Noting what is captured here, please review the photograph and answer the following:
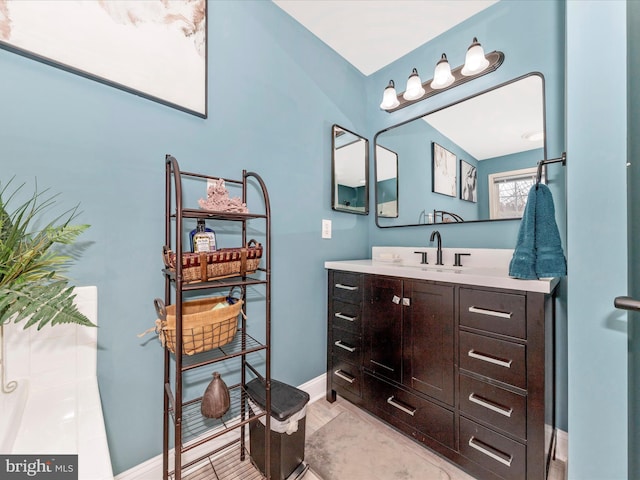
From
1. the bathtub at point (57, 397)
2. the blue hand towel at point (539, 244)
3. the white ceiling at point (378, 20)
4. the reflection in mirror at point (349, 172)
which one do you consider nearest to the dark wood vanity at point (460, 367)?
the blue hand towel at point (539, 244)

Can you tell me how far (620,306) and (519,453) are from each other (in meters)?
0.83

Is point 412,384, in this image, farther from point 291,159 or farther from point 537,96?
point 537,96

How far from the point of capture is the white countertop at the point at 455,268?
1.10m

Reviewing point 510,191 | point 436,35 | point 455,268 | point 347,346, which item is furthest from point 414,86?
point 347,346

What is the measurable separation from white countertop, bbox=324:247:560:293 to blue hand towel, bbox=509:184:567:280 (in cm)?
5

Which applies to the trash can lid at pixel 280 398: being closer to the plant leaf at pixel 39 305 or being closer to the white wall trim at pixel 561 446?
the plant leaf at pixel 39 305

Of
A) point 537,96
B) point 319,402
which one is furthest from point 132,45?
point 319,402

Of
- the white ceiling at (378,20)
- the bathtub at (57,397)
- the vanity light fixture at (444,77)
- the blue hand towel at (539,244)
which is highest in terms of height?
the white ceiling at (378,20)

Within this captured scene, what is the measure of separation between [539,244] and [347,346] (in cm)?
120

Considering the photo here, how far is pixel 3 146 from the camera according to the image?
897 mm

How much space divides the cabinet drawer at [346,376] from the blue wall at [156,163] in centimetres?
13

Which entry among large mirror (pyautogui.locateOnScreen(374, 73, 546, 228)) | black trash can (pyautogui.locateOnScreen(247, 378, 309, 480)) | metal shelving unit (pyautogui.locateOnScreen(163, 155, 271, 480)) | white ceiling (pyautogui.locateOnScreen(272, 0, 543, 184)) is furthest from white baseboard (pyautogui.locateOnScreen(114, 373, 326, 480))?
white ceiling (pyautogui.locateOnScreen(272, 0, 543, 184))

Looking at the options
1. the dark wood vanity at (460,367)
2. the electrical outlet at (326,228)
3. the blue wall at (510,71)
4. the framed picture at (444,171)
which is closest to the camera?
the dark wood vanity at (460,367)

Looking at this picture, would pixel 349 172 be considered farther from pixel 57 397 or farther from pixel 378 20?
pixel 57 397
